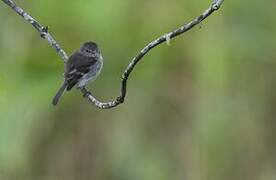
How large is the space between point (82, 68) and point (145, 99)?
242cm

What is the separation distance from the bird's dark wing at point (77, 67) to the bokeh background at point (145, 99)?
6.37ft

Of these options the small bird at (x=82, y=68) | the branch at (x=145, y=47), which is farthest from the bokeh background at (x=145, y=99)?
the branch at (x=145, y=47)

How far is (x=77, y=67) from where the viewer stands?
239 inches

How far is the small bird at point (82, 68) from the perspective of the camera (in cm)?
600

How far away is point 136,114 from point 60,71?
649 mm

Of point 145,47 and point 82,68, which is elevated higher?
point 82,68

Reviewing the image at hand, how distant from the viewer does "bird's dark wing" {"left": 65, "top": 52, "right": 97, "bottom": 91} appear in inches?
235

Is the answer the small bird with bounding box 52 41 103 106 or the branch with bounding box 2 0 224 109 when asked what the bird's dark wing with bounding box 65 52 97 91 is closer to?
the small bird with bounding box 52 41 103 106

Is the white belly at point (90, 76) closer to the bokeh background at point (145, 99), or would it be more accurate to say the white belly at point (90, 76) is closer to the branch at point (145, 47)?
the branch at point (145, 47)

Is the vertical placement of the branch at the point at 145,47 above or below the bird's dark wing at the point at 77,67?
below

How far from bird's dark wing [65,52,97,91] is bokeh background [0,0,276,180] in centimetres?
194

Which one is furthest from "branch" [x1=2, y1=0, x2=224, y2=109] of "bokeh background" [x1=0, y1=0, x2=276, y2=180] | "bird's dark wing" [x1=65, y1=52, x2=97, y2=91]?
"bokeh background" [x1=0, y1=0, x2=276, y2=180]

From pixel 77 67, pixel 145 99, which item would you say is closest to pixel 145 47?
pixel 77 67

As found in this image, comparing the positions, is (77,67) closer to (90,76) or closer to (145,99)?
(90,76)
